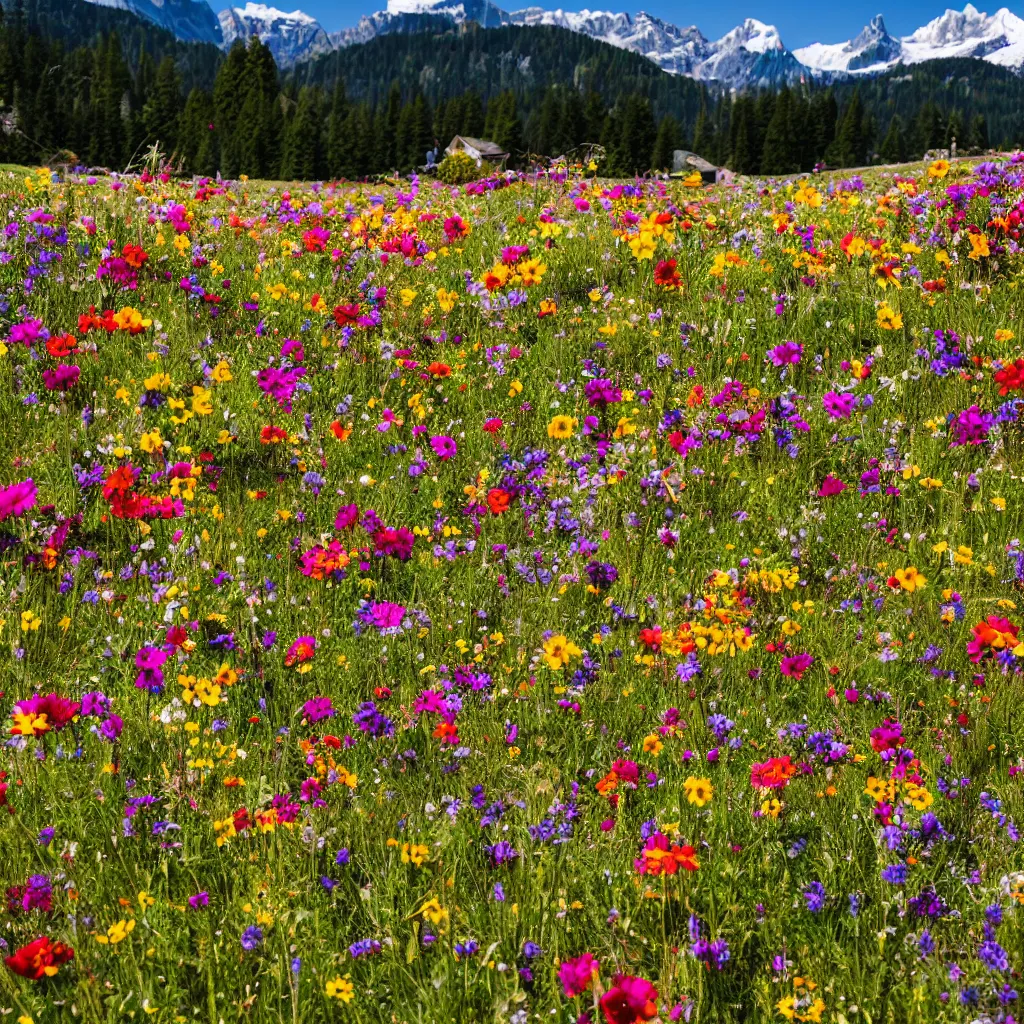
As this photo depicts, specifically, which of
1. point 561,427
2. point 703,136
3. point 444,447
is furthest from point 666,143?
point 444,447

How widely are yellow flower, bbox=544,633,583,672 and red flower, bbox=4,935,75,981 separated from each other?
6.76 feet

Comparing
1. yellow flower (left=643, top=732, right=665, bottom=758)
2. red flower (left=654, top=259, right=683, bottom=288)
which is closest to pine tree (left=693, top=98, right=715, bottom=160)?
red flower (left=654, top=259, right=683, bottom=288)

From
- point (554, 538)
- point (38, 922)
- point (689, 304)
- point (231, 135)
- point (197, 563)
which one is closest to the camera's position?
point (38, 922)

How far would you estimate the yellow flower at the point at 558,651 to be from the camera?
148 inches

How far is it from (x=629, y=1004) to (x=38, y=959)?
5.30 ft

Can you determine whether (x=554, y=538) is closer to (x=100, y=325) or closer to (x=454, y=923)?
(x=454, y=923)

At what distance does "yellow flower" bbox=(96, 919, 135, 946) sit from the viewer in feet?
8.25

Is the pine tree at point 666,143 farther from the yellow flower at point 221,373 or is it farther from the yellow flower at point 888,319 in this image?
the yellow flower at point 221,373

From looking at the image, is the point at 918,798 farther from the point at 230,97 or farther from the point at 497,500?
the point at 230,97

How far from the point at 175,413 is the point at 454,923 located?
413 centimetres

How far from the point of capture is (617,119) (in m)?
133

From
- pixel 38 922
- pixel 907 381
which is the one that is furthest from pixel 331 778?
pixel 907 381

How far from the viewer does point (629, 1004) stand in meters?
2.11

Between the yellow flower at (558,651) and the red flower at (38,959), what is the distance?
6.76ft
